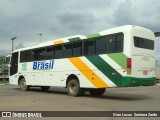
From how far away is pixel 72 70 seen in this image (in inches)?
787

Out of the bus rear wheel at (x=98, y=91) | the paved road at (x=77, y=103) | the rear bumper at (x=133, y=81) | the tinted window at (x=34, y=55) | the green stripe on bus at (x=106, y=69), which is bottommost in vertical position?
the paved road at (x=77, y=103)

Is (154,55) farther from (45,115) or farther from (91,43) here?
(45,115)

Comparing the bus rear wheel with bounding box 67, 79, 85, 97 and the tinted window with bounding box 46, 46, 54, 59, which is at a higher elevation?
the tinted window with bounding box 46, 46, 54, 59

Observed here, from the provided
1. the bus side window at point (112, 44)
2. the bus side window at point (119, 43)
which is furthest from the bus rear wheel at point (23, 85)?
the bus side window at point (119, 43)

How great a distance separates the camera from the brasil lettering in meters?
22.0

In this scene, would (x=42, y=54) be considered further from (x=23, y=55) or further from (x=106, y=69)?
(x=106, y=69)

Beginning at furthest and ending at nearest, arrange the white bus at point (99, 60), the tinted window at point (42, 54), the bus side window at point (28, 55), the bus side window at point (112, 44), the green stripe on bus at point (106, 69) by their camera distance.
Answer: the bus side window at point (28, 55), the tinted window at point (42, 54), the bus side window at point (112, 44), the green stripe on bus at point (106, 69), the white bus at point (99, 60)

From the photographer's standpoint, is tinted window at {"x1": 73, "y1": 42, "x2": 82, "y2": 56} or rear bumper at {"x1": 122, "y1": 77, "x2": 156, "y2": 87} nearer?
rear bumper at {"x1": 122, "y1": 77, "x2": 156, "y2": 87}

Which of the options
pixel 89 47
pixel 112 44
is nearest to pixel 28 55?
pixel 89 47

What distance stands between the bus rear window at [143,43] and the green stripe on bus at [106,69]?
1738mm

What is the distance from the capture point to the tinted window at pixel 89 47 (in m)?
18.6

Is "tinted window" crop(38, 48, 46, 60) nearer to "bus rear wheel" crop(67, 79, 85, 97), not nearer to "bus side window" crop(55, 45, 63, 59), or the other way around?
"bus side window" crop(55, 45, 63, 59)

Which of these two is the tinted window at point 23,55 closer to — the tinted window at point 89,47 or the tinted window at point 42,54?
the tinted window at point 42,54

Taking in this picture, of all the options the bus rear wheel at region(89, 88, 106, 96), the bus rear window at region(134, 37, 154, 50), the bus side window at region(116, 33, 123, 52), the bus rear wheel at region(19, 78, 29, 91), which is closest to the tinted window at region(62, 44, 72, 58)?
the bus rear wheel at region(89, 88, 106, 96)
